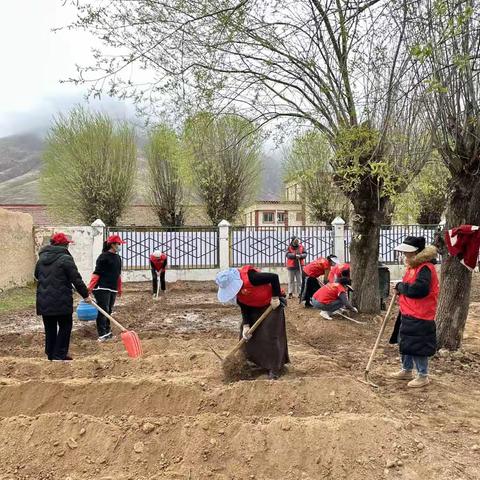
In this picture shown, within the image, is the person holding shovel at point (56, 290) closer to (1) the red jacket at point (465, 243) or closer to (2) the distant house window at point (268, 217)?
(1) the red jacket at point (465, 243)

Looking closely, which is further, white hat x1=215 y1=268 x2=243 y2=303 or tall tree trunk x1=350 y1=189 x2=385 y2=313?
tall tree trunk x1=350 y1=189 x2=385 y2=313

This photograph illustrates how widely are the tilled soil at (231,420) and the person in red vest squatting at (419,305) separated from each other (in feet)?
1.29

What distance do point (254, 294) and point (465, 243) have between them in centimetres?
276

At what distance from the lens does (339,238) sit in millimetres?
18078

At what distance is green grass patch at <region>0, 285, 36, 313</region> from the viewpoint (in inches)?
481

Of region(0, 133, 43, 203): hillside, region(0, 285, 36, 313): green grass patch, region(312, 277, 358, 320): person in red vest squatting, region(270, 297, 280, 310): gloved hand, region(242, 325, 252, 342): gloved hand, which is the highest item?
region(0, 133, 43, 203): hillside

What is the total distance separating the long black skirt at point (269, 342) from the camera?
18.2 ft

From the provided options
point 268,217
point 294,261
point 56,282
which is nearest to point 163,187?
point 294,261

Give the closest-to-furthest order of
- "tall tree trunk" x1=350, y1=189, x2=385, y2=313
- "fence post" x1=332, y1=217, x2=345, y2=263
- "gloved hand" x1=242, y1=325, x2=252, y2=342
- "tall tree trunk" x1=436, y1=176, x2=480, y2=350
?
"gloved hand" x1=242, y1=325, x2=252, y2=342 < "tall tree trunk" x1=436, y1=176, x2=480, y2=350 < "tall tree trunk" x1=350, y1=189, x2=385, y2=313 < "fence post" x1=332, y1=217, x2=345, y2=263

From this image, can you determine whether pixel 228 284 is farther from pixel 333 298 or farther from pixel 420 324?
pixel 333 298

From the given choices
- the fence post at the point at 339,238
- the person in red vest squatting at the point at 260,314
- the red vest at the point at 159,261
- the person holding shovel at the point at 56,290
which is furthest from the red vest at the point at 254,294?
the fence post at the point at 339,238

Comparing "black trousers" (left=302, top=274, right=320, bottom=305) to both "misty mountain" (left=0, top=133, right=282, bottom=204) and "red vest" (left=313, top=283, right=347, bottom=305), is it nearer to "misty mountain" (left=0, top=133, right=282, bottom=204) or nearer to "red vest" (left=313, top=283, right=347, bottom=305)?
"red vest" (left=313, top=283, right=347, bottom=305)

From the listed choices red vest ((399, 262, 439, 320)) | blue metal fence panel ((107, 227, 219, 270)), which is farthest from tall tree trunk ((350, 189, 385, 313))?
blue metal fence panel ((107, 227, 219, 270))

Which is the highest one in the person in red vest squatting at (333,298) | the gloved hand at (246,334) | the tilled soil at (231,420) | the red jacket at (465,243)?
the red jacket at (465,243)
